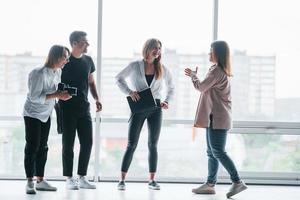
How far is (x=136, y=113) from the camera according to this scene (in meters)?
4.32

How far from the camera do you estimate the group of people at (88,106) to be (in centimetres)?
400

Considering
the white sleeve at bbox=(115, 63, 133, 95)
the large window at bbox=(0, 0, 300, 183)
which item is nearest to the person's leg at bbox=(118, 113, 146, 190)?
the white sleeve at bbox=(115, 63, 133, 95)

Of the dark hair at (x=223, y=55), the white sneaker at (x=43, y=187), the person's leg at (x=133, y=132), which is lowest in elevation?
the white sneaker at (x=43, y=187)

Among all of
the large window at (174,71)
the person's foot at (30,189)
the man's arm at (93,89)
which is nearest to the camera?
the person's foot at (30,189)

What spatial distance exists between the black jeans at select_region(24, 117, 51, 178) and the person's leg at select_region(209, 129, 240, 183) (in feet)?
4.72

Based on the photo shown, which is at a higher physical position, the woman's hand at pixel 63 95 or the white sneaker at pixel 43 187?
the woman's hand at pixel 63 95

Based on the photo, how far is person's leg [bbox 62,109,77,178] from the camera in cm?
425

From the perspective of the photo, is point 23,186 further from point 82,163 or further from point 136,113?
point 136,113

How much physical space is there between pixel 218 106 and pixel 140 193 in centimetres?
103

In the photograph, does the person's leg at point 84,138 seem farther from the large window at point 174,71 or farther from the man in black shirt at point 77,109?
the large window at point 174,71

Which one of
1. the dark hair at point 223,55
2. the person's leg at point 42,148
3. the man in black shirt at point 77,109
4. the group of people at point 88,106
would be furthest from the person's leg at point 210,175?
the person's leg at point 42,148

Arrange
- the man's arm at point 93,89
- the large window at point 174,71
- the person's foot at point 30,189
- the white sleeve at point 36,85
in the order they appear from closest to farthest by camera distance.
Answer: the white sleeve at point 36,85 → the person's foot at point 30,189 → the man's arm at point 93,89 → the large window at point 174,71

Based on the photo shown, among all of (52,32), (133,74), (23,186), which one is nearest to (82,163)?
(23,186)

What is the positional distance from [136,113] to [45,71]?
2.96ft
